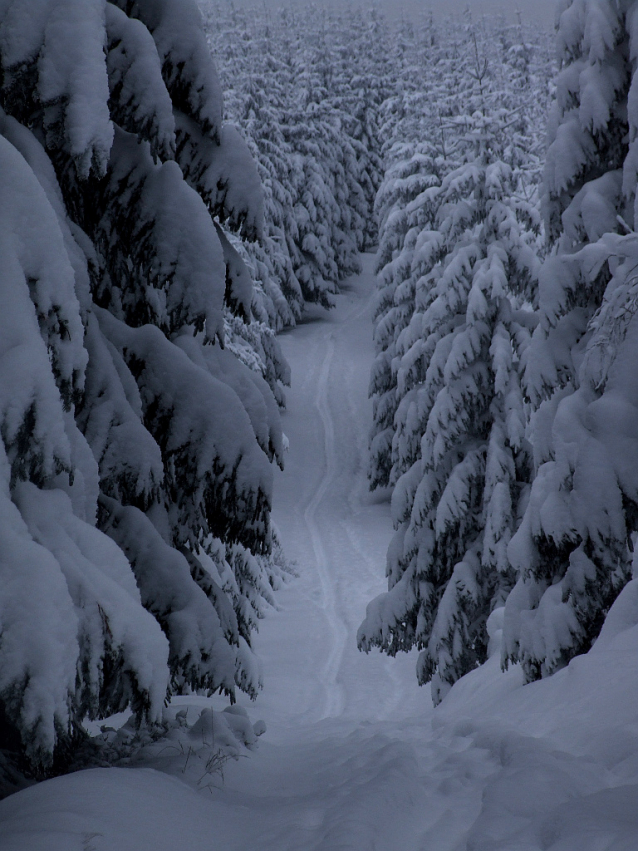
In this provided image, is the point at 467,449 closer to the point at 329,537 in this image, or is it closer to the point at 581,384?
the point at 581,384

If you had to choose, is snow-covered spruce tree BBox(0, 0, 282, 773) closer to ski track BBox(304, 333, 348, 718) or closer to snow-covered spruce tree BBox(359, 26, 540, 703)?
snow-covered spruce tree BBox(359, 26, 540, 703)

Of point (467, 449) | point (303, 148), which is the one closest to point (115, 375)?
point (467, 449)

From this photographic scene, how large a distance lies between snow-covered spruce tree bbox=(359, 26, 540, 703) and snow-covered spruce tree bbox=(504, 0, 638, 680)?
3.63 m

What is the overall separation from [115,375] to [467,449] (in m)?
8.53

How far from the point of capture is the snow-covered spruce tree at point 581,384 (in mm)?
6012

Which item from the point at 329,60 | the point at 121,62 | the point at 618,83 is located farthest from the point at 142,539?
the point at 329,60

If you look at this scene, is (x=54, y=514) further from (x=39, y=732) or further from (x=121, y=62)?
(x=121, y=62)

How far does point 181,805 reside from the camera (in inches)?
133

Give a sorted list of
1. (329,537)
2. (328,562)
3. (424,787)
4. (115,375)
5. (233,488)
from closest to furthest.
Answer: (424,787), (115,375), (233,488), (328,562), (329,537)

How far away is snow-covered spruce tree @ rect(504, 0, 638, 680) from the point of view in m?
6.01

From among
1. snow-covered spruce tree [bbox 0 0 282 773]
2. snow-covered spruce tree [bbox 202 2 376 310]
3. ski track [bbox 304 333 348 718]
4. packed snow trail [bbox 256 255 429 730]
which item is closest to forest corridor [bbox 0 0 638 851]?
snow-covered spruce tree [bbox 0 0 282 773]

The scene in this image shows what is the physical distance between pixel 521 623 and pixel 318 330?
37.7 m

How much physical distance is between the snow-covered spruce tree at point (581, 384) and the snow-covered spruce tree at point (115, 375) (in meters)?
2.71

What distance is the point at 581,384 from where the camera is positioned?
6.39 meters
